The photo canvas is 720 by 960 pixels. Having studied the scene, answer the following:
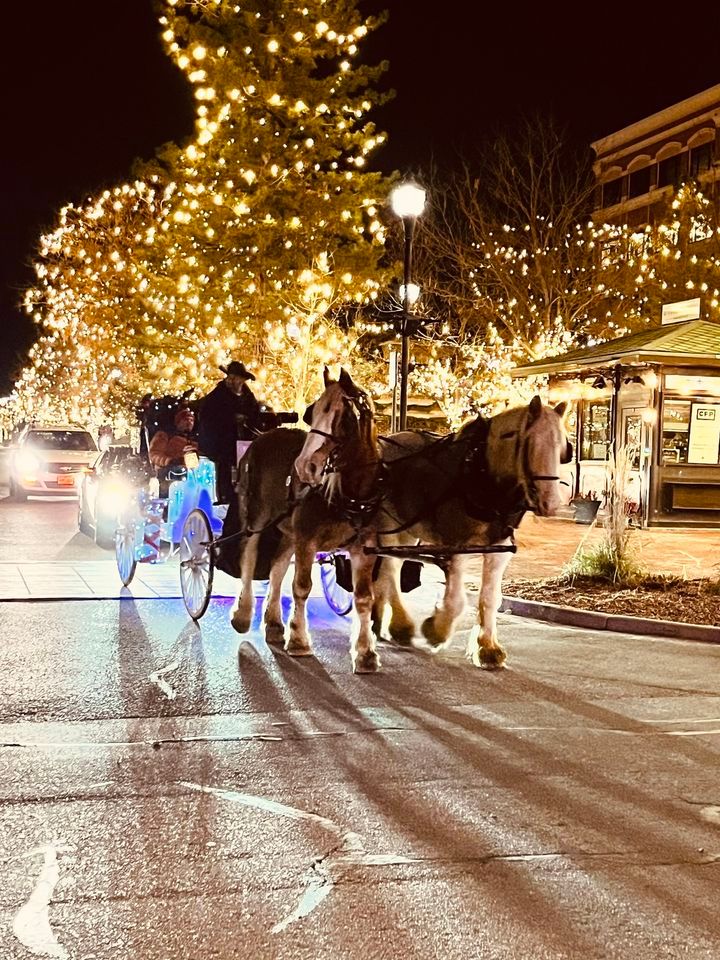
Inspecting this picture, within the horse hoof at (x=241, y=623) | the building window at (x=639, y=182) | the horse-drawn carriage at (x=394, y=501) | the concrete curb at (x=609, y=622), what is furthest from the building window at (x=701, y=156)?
the horse hoof at (x=241, y=623)

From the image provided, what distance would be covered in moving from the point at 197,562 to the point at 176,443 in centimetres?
226

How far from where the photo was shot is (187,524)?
1094 cm

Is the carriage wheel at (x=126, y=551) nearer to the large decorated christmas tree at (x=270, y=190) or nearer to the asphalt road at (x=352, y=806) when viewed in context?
the asphalt road at (x=352, y=806)

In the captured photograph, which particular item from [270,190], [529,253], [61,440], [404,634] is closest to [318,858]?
[404,634]

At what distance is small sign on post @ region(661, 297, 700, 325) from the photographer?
23.6m

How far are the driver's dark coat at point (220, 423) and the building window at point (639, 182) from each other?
Answer: 55666 mm

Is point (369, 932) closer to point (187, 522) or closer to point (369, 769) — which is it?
point (369, 769)

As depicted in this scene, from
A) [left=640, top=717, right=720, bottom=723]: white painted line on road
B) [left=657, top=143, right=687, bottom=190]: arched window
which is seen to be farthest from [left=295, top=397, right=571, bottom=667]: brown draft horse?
[left=657, top=143, right=687, bottom=190]: arched window

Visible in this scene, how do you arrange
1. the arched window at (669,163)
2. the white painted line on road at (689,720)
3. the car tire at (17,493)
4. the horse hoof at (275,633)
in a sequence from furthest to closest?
the arched window at (669,163)
the car tire at (17,493)
the horse hoof at (275,633)
the white painted line on road at (689,720)

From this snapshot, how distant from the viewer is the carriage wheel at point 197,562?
10312mm

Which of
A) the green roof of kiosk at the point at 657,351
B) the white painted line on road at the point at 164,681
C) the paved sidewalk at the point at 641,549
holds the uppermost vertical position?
the green roof of kiosk at the point at 657,351

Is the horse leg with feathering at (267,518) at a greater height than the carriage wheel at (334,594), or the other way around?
the horse leg with feathering at (267,518)

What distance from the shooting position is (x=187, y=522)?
35.9 ft

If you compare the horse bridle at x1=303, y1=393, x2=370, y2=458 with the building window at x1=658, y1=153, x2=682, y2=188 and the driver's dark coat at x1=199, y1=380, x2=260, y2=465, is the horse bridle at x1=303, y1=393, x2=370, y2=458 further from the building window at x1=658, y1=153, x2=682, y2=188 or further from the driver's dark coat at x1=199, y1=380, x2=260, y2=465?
the building window at x1=658, y1=153, x2=682, y2=188
